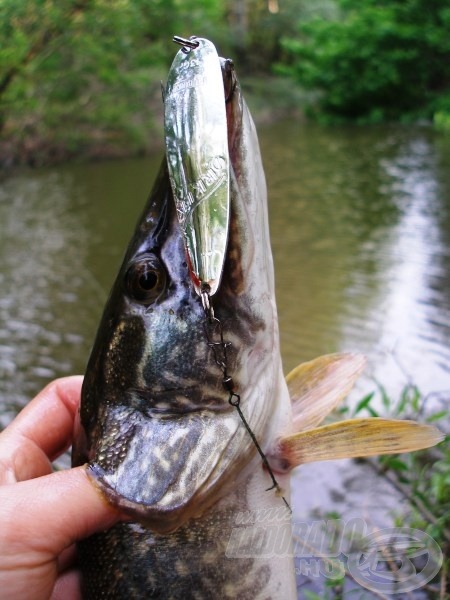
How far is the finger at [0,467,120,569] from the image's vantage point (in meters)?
1.29

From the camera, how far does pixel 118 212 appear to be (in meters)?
10.3

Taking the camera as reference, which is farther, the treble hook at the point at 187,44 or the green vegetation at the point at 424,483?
the green vegetation at the point at 424,483

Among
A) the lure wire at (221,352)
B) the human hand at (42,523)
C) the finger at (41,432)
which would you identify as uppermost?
the lure wire at (221,352)

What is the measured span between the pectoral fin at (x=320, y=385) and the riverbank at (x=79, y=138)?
14.2 meters

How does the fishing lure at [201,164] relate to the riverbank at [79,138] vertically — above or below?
above

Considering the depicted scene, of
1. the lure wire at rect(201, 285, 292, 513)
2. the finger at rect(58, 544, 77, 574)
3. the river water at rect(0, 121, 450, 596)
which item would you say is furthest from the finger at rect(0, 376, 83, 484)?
the river water at rect(0, 121, 450, 596)

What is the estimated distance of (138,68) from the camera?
696 inches

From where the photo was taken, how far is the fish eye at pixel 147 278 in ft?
4.72

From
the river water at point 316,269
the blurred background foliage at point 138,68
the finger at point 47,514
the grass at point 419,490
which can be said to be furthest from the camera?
the blurred background foliage at point 138,68

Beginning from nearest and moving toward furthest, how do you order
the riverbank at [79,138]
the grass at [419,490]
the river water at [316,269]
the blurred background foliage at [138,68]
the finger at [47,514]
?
the finger at [47,514] < the grass at [419,490] < the river water at [316,269] < the blurred background foliage at [138,68] < the riverbank at [79,138]

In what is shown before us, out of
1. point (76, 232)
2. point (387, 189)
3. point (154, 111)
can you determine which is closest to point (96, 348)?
point (76, 232)

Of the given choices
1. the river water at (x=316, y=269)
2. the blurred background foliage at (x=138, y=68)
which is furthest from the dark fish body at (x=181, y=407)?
the blurred background foliage at (x=138, y=68)

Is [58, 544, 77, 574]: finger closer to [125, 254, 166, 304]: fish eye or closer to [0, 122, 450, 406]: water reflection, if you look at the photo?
[125, 254, 166, 304]: fish eye

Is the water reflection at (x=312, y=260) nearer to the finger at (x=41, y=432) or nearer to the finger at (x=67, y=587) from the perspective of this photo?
the finger at (x=41, y=432)
